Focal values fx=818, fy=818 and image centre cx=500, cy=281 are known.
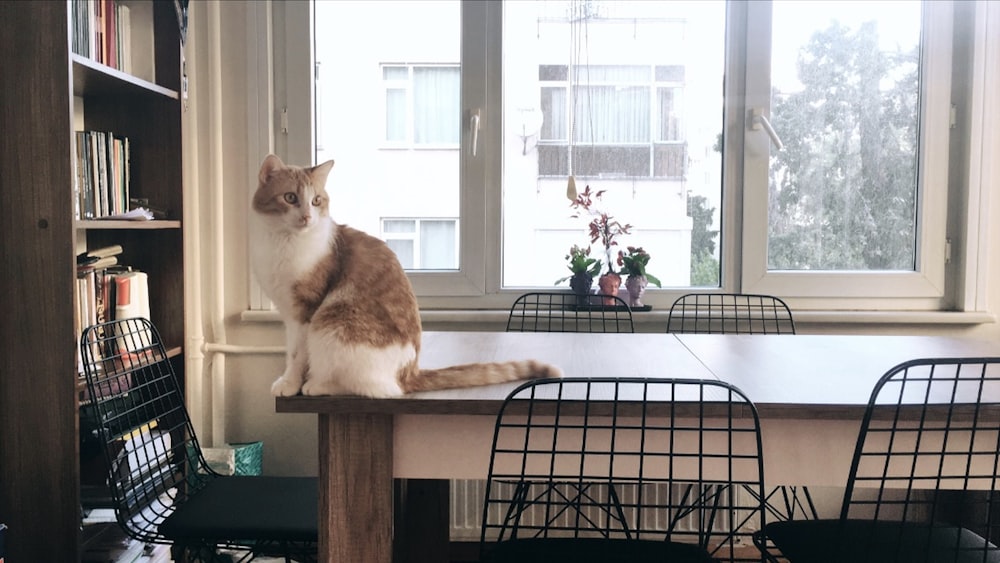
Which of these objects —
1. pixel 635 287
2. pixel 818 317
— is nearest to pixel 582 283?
pixel 635 287

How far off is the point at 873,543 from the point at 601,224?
156 centimetres

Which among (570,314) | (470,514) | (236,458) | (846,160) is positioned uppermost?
(846,160)

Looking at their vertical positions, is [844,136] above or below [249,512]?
above

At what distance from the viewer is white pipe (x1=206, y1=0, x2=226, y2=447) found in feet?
9.07

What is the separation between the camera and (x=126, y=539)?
2.13 meters

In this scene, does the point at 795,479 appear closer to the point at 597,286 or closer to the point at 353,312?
the point at 353,312

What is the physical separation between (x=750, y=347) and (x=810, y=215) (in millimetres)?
1024

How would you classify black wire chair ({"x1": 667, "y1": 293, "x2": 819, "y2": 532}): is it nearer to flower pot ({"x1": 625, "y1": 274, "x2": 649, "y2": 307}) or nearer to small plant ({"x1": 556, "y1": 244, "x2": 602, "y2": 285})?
flower pot ({"x1": 625, "y1": 274, "x2": 649, "y2": 307})

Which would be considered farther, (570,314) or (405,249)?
(405,249)

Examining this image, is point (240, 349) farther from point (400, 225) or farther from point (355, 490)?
point (355, 490)

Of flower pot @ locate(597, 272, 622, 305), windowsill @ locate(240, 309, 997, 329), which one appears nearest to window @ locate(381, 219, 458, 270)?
windowsill @ locate(240, 309, 997, 329)

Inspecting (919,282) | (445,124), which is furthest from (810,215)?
(445,124)

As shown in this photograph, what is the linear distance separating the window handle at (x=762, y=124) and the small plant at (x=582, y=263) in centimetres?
72

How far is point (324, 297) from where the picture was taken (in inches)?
57.5
